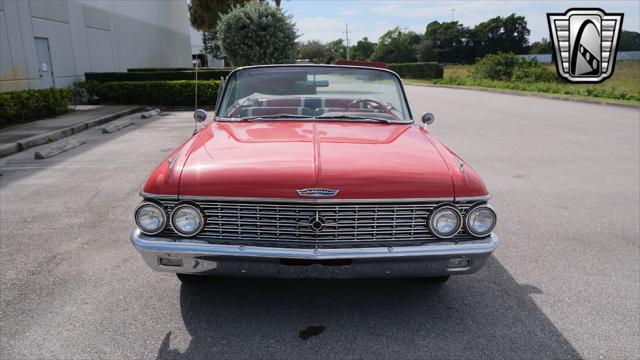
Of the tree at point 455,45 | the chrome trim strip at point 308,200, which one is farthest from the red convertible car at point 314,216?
the tree at point 455,45

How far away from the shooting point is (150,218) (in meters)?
2.87

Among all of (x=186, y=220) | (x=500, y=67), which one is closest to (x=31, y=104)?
(x=186, y=220)

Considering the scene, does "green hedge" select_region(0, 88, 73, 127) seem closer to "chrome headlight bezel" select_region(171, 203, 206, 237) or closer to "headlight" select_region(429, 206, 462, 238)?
"chrome headlight bezel" select_region(171, 203, 206, 237)

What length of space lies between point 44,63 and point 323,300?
1643 cm

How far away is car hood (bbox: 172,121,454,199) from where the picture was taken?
273 centimetres

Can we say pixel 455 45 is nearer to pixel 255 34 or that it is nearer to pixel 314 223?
pixel 255 34

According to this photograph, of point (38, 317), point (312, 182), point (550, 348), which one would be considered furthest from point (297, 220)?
point (38, 317)

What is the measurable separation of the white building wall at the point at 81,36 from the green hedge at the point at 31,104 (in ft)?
5.23

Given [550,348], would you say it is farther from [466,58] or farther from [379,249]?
[466,58]

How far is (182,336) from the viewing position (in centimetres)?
296

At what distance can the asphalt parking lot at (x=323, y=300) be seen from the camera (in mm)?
2881

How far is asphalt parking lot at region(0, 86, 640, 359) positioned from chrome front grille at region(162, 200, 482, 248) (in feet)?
2.00

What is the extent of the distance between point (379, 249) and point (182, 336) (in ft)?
4.23

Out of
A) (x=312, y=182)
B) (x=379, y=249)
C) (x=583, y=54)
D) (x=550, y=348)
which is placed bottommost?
(x=550, y=348)
